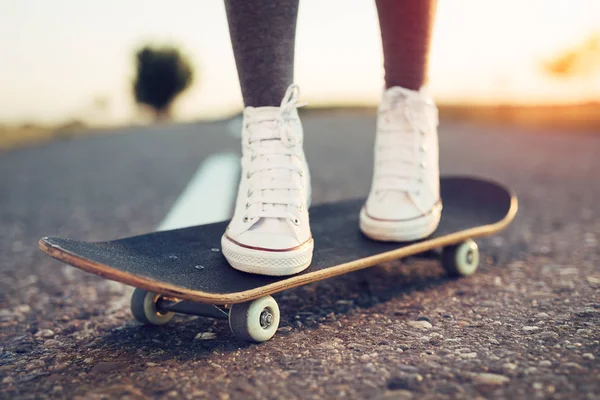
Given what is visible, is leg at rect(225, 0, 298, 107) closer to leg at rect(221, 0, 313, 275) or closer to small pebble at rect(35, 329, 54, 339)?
leg at rect(221, 0, 313, 275)

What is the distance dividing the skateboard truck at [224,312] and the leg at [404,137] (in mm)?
576

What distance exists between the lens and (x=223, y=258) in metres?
1.74

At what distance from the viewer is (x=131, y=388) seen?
1.28 m

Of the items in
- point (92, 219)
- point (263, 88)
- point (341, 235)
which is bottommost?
point (92, 219)

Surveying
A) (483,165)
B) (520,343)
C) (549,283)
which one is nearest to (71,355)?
(520,343)

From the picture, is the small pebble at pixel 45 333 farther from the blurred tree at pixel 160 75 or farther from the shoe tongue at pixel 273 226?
the blurred tree at pixel 160 75

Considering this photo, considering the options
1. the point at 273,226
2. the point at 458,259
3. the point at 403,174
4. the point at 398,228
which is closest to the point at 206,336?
the point at 273,226

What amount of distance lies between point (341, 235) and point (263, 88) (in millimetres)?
643

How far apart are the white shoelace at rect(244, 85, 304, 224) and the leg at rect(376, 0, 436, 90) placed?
1.65 feet

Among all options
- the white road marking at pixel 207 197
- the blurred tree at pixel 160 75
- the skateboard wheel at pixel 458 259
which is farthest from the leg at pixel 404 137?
the blurred tree at pixel 160 75

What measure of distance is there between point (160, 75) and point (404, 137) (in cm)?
3554

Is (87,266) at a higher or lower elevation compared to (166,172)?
higher

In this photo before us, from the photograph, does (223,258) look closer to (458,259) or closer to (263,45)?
(263,45)

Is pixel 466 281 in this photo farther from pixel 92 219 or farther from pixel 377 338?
pixel 92 219
